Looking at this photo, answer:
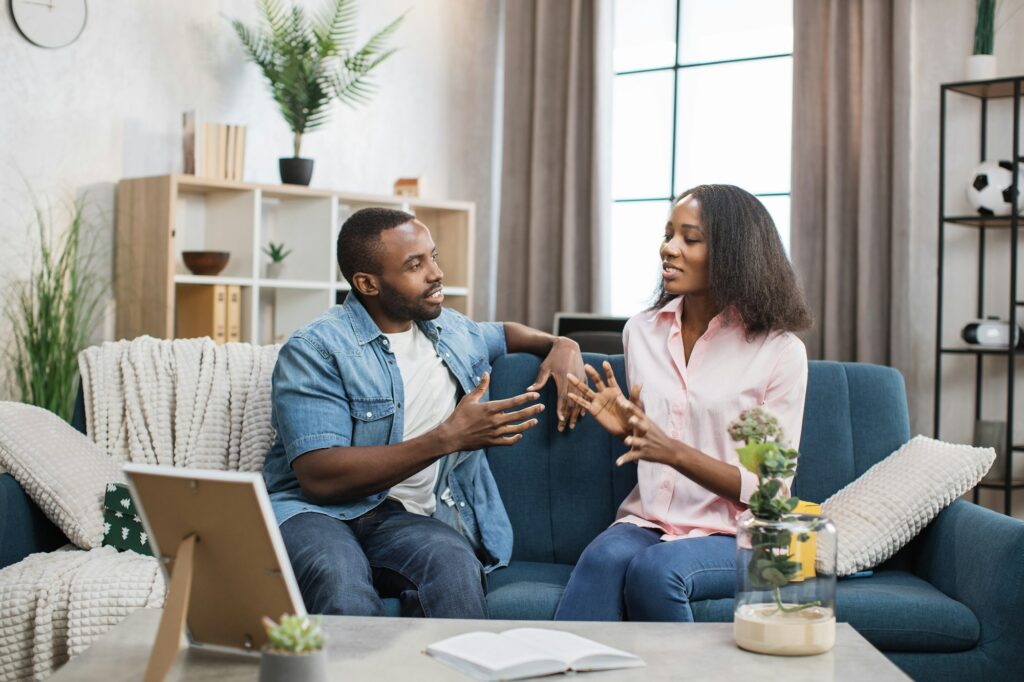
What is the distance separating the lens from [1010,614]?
213cm

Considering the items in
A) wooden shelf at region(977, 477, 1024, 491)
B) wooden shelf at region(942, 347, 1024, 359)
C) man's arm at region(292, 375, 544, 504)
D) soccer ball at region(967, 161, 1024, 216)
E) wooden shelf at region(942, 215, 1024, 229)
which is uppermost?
soccer ball at region(967, 161, 1024, 216)

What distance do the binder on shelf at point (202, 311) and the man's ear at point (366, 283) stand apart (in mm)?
1818

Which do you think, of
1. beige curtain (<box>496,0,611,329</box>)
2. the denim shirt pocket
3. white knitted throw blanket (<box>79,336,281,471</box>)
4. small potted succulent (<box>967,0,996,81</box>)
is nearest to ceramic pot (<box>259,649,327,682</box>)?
the denim shirt pocket

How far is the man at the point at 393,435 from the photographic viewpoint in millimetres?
2137

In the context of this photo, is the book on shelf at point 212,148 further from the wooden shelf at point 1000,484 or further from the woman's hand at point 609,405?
the wooden shelf at point 1000,484

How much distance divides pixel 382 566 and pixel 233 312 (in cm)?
222

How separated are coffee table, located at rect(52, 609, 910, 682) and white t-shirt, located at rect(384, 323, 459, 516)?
2.22ft

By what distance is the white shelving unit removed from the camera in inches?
158

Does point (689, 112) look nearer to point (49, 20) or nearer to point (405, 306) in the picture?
point (49, 20)

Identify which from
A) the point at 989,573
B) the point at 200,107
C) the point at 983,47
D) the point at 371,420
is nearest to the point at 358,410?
the point at 371,420

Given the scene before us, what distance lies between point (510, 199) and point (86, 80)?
2.17m

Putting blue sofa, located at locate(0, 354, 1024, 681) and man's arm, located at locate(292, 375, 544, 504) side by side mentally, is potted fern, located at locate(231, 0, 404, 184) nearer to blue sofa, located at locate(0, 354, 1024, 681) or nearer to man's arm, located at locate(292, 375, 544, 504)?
blue sofa, located at locate(0, 354, 1024, 681)

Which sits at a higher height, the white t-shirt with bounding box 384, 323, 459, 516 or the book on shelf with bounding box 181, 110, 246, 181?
the book on shelf with bounding box 181, 110, 246, 181

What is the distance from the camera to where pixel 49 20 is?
3.89 meters
